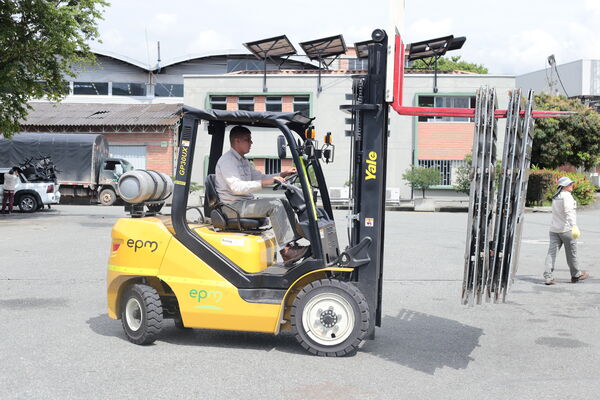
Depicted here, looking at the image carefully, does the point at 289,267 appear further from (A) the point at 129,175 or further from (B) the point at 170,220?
(A) the point at 129,175

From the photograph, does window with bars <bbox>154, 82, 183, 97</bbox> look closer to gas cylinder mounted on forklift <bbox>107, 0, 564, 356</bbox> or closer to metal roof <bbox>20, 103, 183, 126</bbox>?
metal roof <bbox>20, 103, 183, 126</bbox>

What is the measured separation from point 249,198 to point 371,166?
1.25m

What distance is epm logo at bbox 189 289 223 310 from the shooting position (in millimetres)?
6414

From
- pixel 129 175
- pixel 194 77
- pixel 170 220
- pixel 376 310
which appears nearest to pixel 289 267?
pixel 376 310

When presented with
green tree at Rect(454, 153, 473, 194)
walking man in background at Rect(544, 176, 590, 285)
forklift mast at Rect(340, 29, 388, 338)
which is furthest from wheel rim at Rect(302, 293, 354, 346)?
green tree at Rect(454, 153, 473, 194)

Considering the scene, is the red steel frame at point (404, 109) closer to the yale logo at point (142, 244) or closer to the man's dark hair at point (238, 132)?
the man's dark hair at point (238, 132)

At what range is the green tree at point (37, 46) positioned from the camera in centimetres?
2306

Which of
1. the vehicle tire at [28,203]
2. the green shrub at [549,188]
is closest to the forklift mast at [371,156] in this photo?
the vehicle tire at [28,203]

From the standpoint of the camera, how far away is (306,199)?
6.32 metres

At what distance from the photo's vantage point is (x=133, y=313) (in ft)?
22.6

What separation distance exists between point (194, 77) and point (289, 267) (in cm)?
3983

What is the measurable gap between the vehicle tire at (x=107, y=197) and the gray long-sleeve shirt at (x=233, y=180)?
3107cm

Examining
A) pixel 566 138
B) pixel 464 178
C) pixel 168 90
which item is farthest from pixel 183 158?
pixel 168 90

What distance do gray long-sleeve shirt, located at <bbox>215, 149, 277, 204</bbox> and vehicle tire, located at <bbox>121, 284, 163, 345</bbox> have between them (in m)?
1.19
